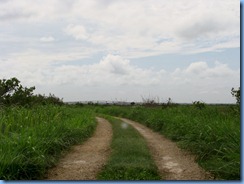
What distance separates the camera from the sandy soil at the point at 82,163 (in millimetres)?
6672

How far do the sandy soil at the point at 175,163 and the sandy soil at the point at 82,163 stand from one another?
121cm

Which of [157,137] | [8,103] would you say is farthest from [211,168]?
[8,103]

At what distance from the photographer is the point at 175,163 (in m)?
7.75

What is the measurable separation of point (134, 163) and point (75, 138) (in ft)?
11.4

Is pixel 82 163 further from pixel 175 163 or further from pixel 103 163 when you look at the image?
pixel 175 163

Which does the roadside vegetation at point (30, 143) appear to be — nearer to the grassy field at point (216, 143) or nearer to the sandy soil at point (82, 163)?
the sandy soil at point (82, 163)

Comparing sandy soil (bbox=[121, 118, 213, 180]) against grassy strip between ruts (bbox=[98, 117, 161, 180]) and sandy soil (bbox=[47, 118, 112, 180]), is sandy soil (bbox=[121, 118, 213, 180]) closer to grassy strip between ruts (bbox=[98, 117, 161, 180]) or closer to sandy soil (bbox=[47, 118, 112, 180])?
A: grassy strip between ruts (bbox=[98, 117, 161, 180])

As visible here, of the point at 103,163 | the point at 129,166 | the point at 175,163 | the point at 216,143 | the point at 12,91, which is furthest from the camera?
the point at 12,91

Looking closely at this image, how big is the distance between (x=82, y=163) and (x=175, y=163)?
195 centimetres

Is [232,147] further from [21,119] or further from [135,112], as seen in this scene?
[135,112]

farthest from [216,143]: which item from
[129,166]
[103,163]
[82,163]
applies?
[82,163]

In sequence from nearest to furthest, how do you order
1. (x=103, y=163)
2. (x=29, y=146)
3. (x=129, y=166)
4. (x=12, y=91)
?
(x=29, y=146)
(x=129, y=166)
(x=103, y=163)
(x=12, y=91)

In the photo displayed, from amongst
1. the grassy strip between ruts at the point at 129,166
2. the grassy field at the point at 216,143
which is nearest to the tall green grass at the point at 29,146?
the grassy strip between ruts at the point at 129,166

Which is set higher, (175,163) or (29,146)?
(29,146)
